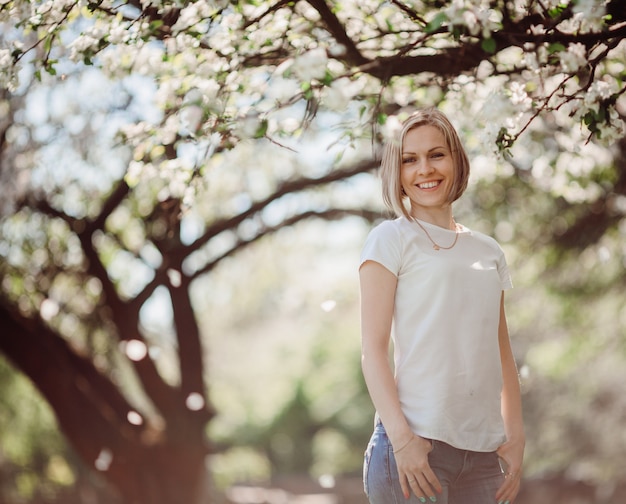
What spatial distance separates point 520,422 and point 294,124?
1.68 metres

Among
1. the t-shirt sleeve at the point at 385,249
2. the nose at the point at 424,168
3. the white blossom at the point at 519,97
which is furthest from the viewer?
the white blossom at the point at 519,97

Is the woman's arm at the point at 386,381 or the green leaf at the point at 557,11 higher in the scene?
the green leaf at the point at 557,11

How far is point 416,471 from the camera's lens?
2.05m

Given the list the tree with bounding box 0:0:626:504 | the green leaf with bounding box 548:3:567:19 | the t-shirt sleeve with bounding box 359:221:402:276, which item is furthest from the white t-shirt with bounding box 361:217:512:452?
the tree with bounding box 0:0:626:504

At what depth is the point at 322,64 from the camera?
228 centimetres

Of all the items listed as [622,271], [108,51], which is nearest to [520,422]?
[108,51]

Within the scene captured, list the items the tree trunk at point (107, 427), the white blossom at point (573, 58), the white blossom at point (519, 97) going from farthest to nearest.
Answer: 1. the tree trunk at point (107, 427)
2. the white blossom at point (519, 97)
3. the white blossom at point (573, 58)

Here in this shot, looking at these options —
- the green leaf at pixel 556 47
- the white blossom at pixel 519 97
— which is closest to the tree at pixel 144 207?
the white blossom at pixel 519 97

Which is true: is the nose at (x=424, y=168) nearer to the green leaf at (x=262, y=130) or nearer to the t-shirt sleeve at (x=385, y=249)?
the t-shirt sleeve at (x=385, y=249)

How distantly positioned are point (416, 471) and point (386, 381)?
228 mm

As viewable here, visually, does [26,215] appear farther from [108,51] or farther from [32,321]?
[108,51]

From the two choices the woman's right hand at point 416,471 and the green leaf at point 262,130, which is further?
the green leaf at point 262,130

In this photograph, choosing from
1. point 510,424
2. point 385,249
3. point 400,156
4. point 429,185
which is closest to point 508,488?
point 510,424

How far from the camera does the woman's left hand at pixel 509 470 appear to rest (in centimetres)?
226
